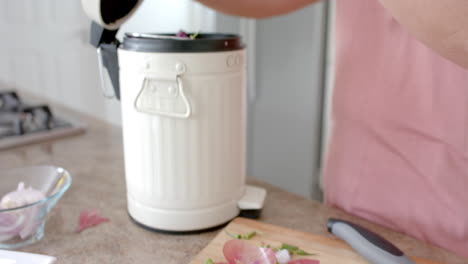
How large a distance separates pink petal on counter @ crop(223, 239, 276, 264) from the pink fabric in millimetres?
230

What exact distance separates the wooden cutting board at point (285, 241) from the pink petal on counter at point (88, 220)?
0.68 feet

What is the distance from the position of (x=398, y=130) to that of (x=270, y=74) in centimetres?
103

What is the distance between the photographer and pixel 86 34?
1944 millimetres

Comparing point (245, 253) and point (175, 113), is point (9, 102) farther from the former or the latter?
point (245, 253)

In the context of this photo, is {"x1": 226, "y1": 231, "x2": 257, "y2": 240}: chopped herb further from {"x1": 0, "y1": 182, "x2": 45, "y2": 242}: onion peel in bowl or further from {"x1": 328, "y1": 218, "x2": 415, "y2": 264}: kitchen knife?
{"x1": 0, "y1": 182, "x2": 45, "y2": 242}: onion peel in bowl

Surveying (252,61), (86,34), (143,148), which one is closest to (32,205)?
(143,148)

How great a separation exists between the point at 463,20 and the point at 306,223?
1.29 feet

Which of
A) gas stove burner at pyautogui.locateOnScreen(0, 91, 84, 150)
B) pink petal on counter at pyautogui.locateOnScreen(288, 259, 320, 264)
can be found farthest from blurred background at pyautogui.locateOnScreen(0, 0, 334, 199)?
pink petal on counter at pyautogui.locateOnScreen(288, 259, 320, 264)

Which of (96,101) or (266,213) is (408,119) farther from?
(96,101)

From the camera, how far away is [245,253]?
1.73ft

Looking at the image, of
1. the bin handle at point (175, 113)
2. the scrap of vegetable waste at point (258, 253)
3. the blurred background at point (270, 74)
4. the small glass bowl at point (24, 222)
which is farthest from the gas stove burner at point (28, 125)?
the scrap of vegetable waste at point (258, 253)

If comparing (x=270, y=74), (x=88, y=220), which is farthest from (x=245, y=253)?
(x=270, y=74)

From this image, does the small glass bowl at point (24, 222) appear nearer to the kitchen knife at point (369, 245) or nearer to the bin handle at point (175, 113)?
the bin handle at point (175, 113)

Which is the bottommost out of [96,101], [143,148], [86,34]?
[96,101]
